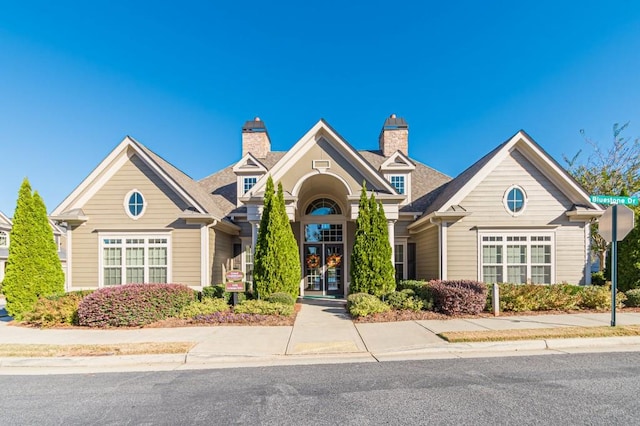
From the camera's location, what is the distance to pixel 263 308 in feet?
33.0

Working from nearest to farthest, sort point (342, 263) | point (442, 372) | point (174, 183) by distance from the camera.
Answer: point (442, 372), point (174, 183), point (342, 263)

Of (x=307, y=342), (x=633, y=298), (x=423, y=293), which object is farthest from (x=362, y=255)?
(x=633, y=298)

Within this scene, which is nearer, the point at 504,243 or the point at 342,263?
the point at 504,243

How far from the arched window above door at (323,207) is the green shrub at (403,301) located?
6.16 meters

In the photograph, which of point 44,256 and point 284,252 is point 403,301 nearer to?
point 284,252

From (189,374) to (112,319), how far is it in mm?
5076

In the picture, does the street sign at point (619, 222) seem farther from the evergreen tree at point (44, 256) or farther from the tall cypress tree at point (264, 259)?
the evergreen tree at point (44, 256)

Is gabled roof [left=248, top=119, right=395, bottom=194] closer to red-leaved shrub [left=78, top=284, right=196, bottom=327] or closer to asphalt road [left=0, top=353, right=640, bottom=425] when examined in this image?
red-leaved shrub [left=78, top=284, right=196, bottom=327]

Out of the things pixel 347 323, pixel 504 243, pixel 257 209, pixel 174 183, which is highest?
pixel 174 183

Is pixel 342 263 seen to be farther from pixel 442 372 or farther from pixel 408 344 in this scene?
pixel 442 372

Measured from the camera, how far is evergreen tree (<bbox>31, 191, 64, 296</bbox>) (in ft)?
36.2

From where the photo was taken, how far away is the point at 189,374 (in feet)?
18.8

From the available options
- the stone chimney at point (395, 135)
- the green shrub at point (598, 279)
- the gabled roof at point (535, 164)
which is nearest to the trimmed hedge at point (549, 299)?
the gabled roof at point (535, 164)

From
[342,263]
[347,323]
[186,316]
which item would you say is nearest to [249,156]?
[342,263]
